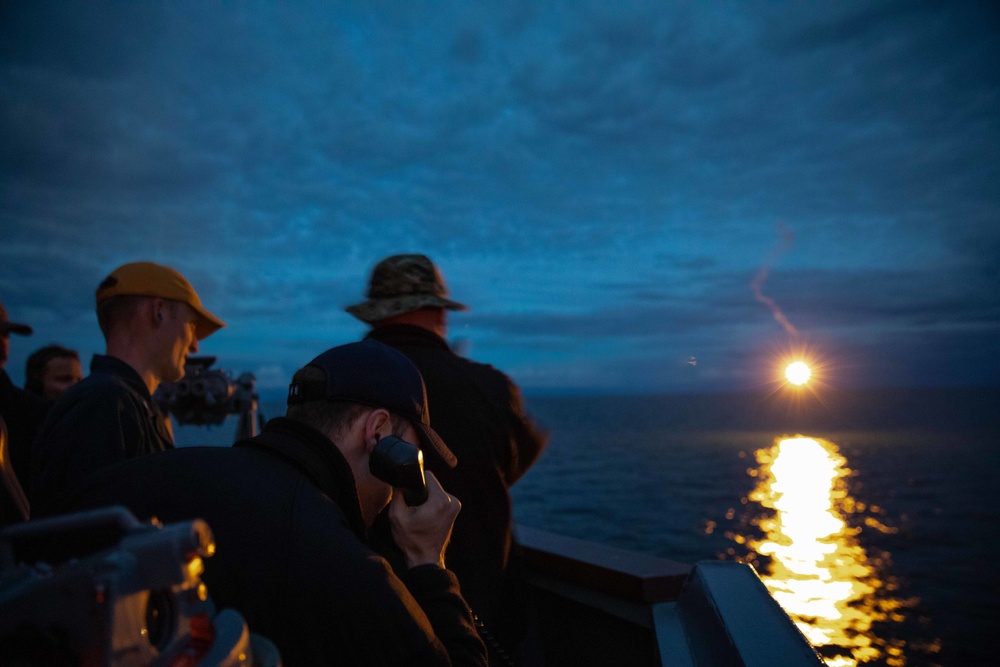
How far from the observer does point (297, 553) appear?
4.54 feet

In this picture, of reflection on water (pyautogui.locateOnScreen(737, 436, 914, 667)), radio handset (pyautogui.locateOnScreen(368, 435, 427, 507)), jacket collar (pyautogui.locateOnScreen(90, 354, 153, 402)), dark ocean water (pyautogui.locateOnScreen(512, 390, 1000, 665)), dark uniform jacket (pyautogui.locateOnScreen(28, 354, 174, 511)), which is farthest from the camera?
dark ocean water (pyautogui.locateOnScreen(512, 390, 1000, 665))

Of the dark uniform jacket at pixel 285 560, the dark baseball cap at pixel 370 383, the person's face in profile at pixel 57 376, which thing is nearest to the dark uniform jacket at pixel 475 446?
the dark baseball cap at pixel 370 383

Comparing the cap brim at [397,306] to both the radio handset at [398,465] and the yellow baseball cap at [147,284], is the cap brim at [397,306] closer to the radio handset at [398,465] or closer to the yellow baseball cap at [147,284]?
the yellow baseball cap at [147,284]

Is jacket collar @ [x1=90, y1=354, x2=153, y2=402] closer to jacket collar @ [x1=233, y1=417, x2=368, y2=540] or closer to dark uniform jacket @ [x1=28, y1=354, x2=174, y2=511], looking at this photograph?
dark uniform jacket @ [x1=28, y1=354, x2=174, y2=511]

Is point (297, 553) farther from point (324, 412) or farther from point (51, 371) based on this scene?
point (51, 371)

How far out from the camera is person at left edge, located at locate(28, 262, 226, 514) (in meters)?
2.59

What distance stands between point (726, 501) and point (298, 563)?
4242cm

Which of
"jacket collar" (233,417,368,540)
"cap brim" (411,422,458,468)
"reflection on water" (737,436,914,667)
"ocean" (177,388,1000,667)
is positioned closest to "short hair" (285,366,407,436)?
"jacket collar" (233,417,368,540)

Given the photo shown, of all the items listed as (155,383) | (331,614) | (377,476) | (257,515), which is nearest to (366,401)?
(377,476)

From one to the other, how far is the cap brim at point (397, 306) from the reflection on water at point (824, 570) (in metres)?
3.62

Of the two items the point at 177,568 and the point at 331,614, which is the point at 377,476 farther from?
the point at 177,568

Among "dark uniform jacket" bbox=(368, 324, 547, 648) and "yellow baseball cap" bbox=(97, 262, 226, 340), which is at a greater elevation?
"yellow baseball cap" bbox=(97, 262, 226, 340)

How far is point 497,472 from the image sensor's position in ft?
10.1

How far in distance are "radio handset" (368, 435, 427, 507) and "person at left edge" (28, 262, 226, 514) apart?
1.47 metres
